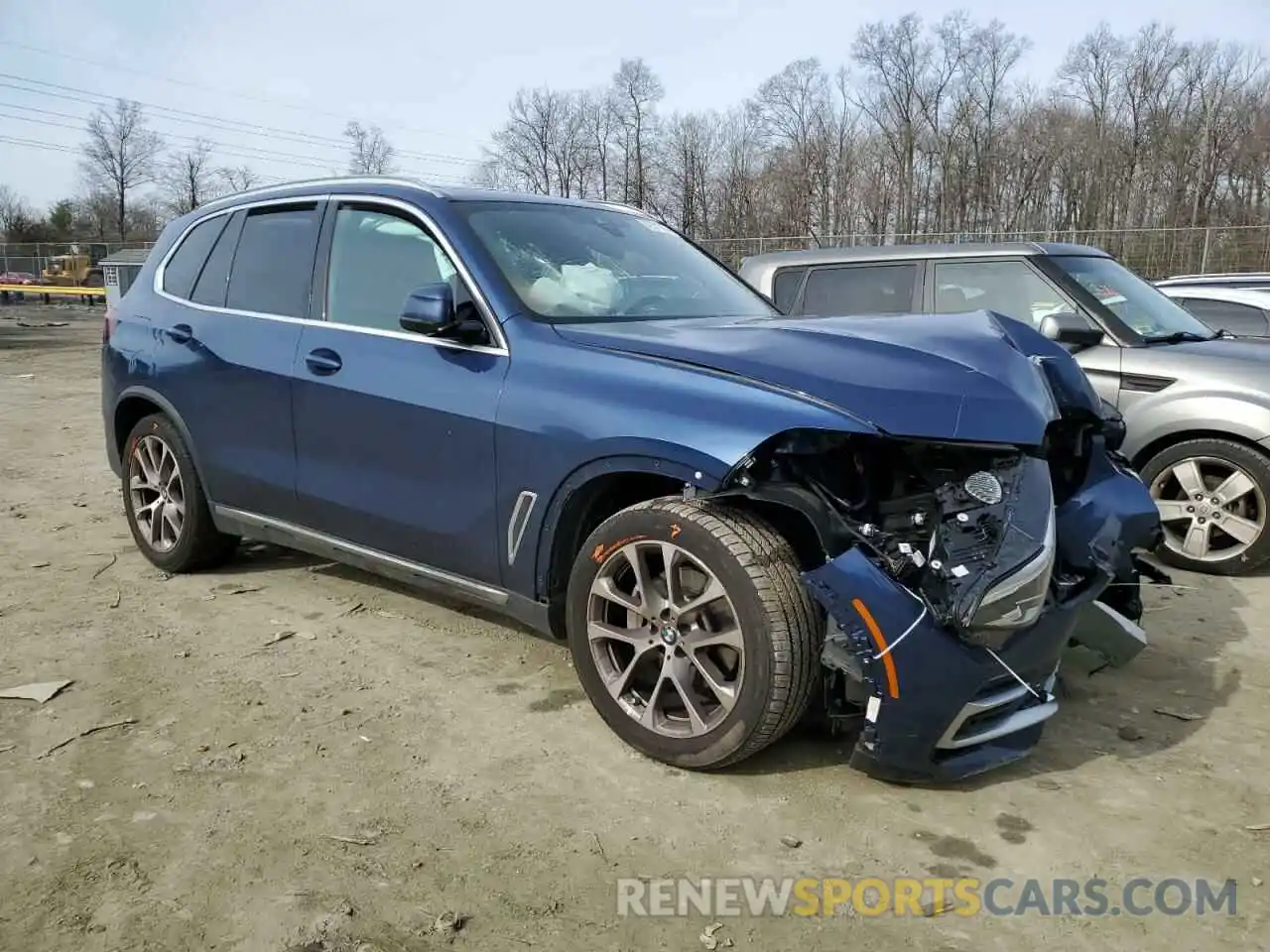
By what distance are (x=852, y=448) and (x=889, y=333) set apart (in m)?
0.47

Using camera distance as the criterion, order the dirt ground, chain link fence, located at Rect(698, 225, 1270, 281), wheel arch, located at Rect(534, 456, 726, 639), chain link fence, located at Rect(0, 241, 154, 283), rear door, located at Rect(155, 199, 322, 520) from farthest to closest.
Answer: chain link fence, located at Rect(0, 241, 154, 283), chain link fence, located at Rect(698, 225, 1270, 281), rear door, located at Rect(155, 199, 322, 520), wheel arch, located at Rect(534, 456, 726, 639), the dirt ground

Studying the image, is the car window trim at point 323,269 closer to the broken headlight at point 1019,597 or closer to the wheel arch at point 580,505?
the wheel arch at point 580,505

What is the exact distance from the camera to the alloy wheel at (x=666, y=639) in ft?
9.84

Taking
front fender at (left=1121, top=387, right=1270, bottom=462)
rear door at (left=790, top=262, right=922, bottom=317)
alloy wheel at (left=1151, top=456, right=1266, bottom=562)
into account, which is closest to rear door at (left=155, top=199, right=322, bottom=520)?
rear door at (left=790, top=262, right=922, bottom=317)

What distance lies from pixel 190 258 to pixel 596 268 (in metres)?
2.34

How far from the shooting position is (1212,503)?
5320mm

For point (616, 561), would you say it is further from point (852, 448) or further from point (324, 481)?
point (324, 481)

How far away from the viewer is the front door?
357 centimetres

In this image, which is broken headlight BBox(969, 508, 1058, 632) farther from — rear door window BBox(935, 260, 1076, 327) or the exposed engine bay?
rear door window BBox(935, 260, 1076, 327)

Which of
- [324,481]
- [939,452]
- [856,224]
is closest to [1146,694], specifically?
[939,452]

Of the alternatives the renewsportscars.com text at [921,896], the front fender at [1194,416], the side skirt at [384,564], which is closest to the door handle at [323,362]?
the side skirt at [384,564]

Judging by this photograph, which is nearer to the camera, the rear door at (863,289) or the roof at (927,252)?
the roof at (927,252)

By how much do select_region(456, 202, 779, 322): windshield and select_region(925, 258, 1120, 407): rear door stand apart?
2102 mm

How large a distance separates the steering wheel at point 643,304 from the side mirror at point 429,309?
0.69 metres
